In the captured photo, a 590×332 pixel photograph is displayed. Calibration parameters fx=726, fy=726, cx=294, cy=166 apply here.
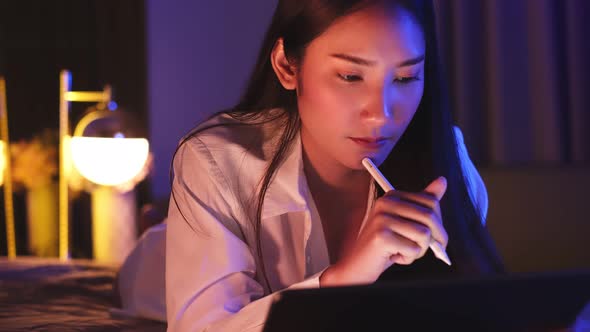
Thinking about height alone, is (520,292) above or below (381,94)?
below

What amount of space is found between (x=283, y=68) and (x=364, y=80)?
23 cm

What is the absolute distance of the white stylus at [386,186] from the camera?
958 mm

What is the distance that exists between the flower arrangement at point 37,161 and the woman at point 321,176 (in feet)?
9.29

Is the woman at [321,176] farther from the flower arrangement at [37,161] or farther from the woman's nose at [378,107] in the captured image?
the flower arrangement at [37,161]

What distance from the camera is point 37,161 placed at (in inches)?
157

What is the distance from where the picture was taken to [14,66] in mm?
3982

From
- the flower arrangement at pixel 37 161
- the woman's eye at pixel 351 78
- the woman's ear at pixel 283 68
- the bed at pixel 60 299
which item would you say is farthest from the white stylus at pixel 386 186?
the flower arrangement at pixel 37 161

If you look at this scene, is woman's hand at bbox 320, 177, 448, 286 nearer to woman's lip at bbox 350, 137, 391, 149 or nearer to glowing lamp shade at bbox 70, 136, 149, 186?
woman's lip at bbox 350, 137, 391, 149

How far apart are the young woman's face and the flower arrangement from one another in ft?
10.1

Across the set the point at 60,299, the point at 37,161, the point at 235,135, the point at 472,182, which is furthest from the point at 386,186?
the point at 37,161

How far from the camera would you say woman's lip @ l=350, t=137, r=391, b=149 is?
3.82 feet

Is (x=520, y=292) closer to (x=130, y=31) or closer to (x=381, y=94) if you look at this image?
(x=381, y=94)

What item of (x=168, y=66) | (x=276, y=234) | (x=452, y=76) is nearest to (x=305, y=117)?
(x=276, y=234)

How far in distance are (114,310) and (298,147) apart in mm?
626
